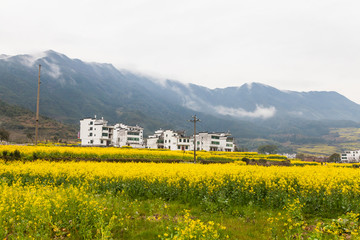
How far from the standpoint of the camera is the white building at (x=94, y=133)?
108594 mm

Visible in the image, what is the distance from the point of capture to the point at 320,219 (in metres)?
10.6

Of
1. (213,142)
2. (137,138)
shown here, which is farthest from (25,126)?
(213,142)

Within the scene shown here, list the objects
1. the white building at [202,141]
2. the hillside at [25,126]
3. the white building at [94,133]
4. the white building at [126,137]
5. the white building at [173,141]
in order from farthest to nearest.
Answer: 1. the white building at [126,137]
2. the white building at [202,141]
3. the hillside at [25,126]
4. the white building at [173,141]
5. the white building at [94,133]

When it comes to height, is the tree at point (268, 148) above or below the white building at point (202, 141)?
below

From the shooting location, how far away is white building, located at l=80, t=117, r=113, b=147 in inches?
4275

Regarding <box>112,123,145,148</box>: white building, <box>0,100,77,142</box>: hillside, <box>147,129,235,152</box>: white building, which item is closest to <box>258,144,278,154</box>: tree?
<box>147,129,235,152</box>: white building

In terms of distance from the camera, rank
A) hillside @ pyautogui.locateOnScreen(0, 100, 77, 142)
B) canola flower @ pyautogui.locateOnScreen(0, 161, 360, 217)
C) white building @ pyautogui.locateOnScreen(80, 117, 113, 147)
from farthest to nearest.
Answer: hillside @ pyautogui.locateOnScreen(0, 100, 77, 142) < white building @ pyautogui.locateOnScreen(80, 117, 113, 147) < canola flower @ pyautogui.locateOnScreen(0, 161, 360, 217)

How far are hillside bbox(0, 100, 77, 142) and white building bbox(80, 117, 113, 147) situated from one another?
1150 cm

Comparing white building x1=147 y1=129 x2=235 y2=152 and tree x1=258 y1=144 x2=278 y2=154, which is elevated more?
white building x1=147 y1=129 x2=235 y2=152

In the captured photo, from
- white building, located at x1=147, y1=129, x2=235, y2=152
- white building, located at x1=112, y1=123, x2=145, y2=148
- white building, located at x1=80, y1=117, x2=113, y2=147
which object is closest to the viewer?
white building, located at x1=80, y1=117, x2=113, y2=147

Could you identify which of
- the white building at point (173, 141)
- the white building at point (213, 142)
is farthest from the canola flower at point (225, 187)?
the white building at point (213, 142)

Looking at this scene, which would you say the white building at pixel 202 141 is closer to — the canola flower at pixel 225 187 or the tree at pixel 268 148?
the tree at pixel 268 148

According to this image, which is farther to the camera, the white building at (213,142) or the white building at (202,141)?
the white building at (213,142)

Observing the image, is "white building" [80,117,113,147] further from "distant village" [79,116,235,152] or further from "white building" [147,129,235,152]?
"white building" [147,129,235,152]
